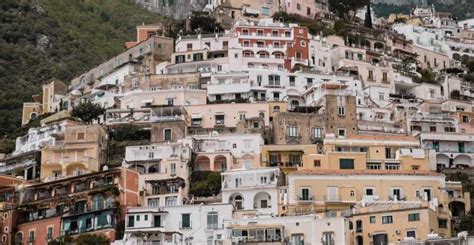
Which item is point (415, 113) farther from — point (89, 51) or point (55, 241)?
point (89, 51)

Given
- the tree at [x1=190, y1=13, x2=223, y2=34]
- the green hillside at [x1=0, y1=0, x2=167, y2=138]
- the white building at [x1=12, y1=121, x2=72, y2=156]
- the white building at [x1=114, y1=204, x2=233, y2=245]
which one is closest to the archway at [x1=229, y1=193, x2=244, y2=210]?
the white building at [x1=114, y1=204, x2=233, y2=245]

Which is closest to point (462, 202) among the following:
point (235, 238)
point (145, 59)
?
point (235, 238)

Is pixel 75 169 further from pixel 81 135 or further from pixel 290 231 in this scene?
pixel 290 231

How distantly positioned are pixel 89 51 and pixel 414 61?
46.3 meters

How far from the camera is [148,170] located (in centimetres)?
7294

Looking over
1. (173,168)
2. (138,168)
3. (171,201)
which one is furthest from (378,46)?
(171,201)

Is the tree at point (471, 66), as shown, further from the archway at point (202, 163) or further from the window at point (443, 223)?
the window at point (443, 223)

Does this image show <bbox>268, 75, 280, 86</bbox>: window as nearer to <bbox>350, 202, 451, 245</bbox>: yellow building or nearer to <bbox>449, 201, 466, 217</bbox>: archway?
<bbox>449, 201, 466, 217</bbox>: archway

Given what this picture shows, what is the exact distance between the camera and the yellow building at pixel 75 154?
7519 centimetres

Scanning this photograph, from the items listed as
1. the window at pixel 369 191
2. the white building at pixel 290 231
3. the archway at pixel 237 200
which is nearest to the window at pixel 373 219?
the white building at pixel 290 231

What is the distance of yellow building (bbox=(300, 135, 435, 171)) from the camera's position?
69.8 meters

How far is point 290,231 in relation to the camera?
61.9m

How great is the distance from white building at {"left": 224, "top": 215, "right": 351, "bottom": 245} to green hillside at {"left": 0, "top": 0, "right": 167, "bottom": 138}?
46374 millimetres

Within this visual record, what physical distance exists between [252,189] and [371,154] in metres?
9.71
